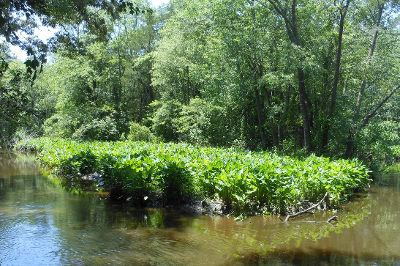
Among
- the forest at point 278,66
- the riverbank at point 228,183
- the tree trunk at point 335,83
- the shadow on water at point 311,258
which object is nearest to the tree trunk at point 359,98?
the forest at point 278,66

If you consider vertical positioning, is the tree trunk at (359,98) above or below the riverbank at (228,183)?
above

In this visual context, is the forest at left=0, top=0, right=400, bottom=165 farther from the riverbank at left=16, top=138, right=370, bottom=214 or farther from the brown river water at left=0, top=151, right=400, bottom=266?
the riverbank at left=16, top=138, right=370, bottom=214

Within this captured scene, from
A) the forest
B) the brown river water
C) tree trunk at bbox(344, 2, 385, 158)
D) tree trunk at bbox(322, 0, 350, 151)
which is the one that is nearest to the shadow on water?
the brown river water

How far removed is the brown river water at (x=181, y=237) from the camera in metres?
5.25

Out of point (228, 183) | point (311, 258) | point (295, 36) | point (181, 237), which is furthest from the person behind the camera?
point (295, 36)

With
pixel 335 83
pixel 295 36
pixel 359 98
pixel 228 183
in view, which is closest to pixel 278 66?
pixel 295 36

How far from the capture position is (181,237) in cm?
634

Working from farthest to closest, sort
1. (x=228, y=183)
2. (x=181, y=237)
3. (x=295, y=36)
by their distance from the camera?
(x=295, y=36) < (x=228, y=183) < (x=181, y=237)

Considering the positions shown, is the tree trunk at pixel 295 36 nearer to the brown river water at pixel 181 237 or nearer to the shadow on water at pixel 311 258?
the brown river water at pixel 181 237

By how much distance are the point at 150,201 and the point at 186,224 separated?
2.02m

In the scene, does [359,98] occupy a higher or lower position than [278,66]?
lower

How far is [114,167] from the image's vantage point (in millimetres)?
9352

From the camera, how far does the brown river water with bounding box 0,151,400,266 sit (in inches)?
207

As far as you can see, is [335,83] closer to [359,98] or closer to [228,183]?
[359,98]
